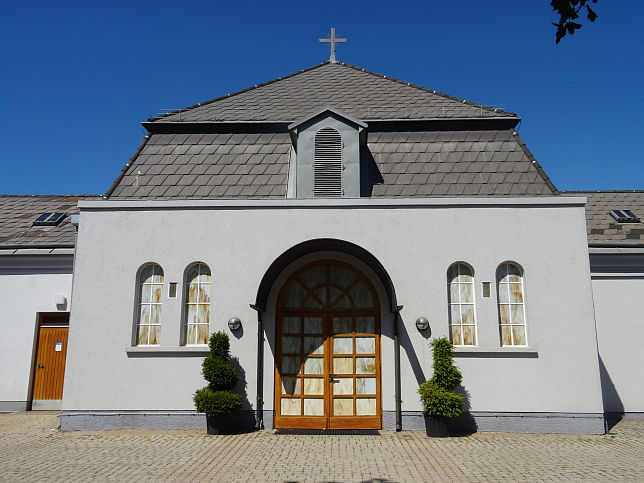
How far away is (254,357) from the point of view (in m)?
10.9

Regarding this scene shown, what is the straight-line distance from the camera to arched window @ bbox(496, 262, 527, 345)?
10.9m

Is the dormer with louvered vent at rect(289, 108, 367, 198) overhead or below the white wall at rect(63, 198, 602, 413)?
overhead

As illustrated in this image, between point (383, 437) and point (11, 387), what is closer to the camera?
point (383, 437)

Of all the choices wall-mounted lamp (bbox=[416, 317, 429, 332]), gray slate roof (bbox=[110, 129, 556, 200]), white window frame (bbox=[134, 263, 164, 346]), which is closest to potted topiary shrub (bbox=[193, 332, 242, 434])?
white window frame (bbox=[134, 263, 164, 346])

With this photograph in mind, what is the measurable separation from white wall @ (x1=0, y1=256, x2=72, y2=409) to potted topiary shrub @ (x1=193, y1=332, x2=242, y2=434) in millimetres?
Answer: 6139

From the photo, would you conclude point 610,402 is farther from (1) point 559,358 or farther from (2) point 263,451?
(2) point 263,451

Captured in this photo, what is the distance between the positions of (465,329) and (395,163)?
4.24 meters

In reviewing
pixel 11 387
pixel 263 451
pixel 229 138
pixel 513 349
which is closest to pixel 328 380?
pixel 263 451

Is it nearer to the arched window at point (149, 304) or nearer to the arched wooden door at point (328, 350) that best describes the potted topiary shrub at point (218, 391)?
the arched wooden door at point (328, 350)

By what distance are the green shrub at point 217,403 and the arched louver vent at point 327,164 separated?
15.9ft

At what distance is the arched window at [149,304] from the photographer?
37.1 ft

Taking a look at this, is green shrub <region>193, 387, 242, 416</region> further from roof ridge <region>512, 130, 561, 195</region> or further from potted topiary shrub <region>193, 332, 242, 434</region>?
roof ridge <region>512, 130, 561, 195</region>

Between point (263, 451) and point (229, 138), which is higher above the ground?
point (229, 138)

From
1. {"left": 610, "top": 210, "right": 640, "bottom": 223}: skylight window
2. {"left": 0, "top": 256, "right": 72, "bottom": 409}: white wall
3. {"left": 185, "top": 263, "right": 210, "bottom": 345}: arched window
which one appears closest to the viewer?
{"left": 185, "top": 263, "right": 210, "bottom": 345}: arched window
